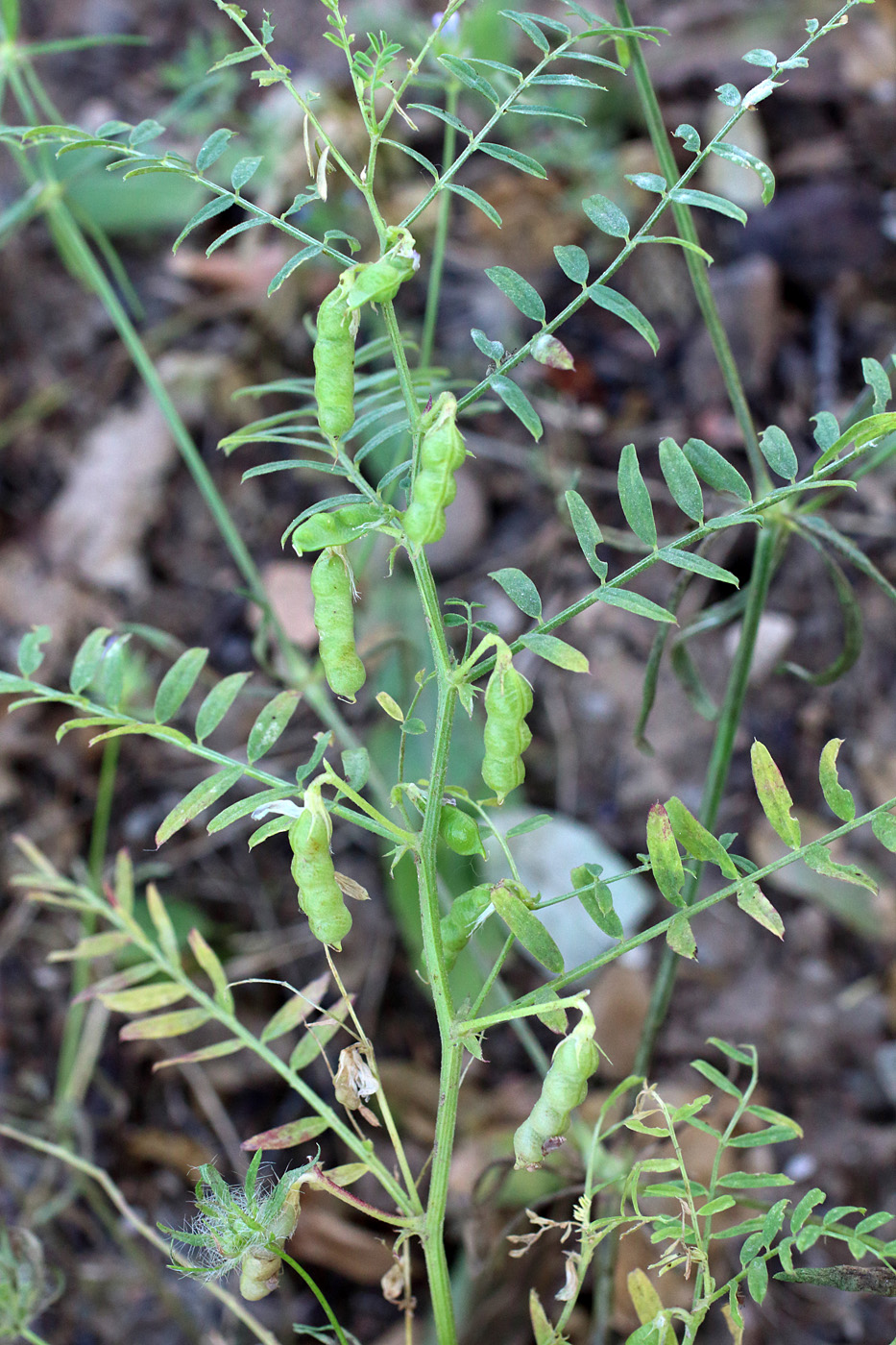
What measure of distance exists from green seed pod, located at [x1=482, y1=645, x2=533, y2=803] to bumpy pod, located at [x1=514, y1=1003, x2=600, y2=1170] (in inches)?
4.3

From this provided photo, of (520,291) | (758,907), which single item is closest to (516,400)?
(520,291)

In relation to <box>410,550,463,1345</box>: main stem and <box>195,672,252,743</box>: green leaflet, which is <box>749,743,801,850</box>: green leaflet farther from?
<box>195,672,252,743</box>: green leaflet

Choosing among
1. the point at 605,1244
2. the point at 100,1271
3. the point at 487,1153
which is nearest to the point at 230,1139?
the point at 100,1271

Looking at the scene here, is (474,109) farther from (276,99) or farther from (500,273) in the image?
(500,273)

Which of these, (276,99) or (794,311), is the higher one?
(276,99)

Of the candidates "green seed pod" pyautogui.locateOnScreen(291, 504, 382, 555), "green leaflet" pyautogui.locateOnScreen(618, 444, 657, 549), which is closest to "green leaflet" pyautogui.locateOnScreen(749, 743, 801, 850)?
"green leaflet" pyautogui.locateOnScreen(618, 444, 657, 549)

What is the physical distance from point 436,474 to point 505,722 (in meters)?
0.11

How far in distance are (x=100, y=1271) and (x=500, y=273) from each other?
1126 mm

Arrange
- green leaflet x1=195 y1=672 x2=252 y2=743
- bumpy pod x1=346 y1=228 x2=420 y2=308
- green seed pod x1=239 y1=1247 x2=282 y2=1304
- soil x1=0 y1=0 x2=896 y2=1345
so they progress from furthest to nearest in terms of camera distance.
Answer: soil x1=0 y1=0 x2=896 y2=1345 → green leaflet x1=195 y1=672 x2=252 y2=743 → green seed pod x1=239 y1=1247 x2=282 y2=1304 → bumpy pod x1=346 y1=228 x2=420 y2=308

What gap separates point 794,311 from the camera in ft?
5.75

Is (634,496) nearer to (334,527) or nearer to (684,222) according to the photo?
(334,527)

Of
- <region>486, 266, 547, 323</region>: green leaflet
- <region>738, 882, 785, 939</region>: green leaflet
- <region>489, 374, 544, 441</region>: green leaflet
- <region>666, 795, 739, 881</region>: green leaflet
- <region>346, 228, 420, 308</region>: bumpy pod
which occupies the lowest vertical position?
<region>738, 882, 785, 939</region>: green leaflet

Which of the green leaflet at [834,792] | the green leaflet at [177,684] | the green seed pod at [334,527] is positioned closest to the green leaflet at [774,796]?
the green leaflet at [834,792]

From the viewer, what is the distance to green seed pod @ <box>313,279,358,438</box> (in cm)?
47
